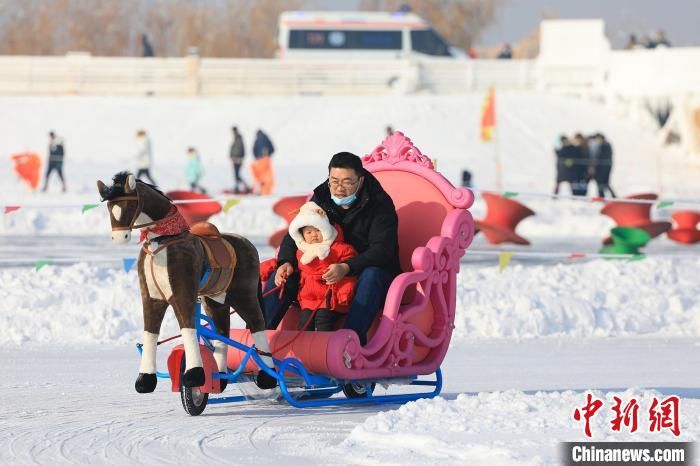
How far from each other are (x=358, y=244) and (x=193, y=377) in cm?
151

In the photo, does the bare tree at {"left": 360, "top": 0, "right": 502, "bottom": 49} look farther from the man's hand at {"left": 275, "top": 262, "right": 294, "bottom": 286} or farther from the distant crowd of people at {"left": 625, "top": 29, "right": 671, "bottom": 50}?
the man's hand at {"left": 275, "top": 262, "right": 294, "bottom": 286}

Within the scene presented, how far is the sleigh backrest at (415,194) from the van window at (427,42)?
135ft

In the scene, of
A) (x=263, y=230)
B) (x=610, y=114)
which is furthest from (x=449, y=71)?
(x=263, y=230)

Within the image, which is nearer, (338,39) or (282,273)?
(282,273)

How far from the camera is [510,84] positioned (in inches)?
1908

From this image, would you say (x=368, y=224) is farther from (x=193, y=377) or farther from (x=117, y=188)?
(x=117, y=188)

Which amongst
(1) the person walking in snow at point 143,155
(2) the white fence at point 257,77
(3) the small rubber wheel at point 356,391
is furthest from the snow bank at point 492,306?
(2) the white fence at point 257,77

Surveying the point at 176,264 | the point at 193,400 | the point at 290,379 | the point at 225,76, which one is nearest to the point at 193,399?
the point at 193,400

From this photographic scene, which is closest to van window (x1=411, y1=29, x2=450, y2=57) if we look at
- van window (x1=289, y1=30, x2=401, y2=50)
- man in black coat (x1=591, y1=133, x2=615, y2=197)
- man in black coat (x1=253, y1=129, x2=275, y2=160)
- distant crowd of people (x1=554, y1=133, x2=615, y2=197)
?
van window (x1=289, y1=30, x2=401, y2=50)

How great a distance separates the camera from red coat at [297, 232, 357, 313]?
30.1ft

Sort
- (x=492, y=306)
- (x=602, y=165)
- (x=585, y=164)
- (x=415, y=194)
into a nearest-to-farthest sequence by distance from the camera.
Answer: (x=415, y=194) → (x=492, y=306) → (x=602, y=165) → (x=585, y=164)

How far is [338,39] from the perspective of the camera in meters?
50.7

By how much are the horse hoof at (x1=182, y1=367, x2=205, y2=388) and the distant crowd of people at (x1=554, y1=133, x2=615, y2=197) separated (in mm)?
24440

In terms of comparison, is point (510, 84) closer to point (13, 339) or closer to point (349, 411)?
point (13, 339)
